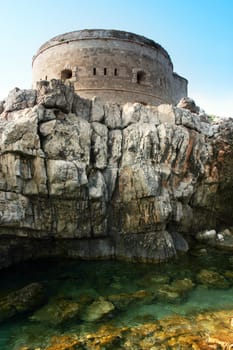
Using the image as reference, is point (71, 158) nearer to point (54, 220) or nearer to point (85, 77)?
point (54, 220)

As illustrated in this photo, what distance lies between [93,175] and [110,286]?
5.30 m

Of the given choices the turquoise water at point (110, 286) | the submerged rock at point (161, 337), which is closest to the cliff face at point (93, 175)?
the turquoise water at point (110, 286)

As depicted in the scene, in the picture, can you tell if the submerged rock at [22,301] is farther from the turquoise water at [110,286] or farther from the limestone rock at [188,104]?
the limestone rock at [188,104]

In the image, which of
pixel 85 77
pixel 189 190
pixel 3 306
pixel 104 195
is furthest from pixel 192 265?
pixel 85 77

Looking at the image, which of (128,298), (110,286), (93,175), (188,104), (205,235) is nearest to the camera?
(128,298)

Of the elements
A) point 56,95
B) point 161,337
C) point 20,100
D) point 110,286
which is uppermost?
point 56,95

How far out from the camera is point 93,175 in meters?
15.6

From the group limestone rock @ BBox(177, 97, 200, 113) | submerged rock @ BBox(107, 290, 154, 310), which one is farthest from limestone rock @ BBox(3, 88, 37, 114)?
submerged rock @ BBox(107, 290, 154, 310)

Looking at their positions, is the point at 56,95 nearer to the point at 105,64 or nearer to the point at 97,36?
the point at 105,64

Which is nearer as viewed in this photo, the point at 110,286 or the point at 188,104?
the point at 110,286

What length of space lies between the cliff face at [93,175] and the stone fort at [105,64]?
653 centimetres

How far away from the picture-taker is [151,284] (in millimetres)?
13242

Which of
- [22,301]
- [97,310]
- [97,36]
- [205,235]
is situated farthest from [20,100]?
[205,235]

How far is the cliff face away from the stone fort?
6528mm
